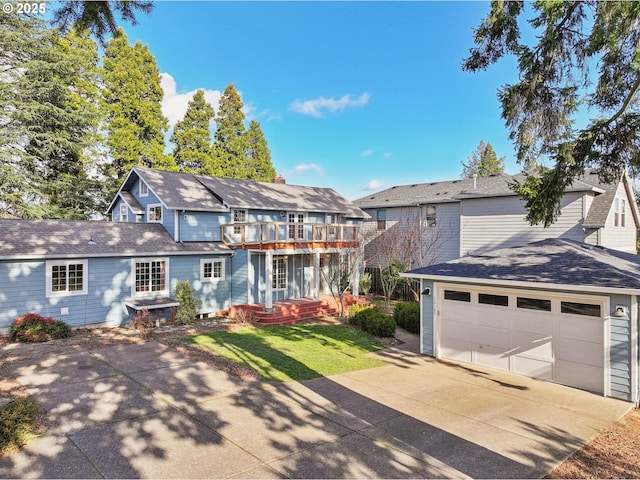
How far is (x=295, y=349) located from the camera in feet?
39.9

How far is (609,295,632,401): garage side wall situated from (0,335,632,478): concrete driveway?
1.34ft

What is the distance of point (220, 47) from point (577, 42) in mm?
13902

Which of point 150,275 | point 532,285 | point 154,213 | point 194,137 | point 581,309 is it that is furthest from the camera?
point 194,137

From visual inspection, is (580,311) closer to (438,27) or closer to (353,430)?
(353,430)

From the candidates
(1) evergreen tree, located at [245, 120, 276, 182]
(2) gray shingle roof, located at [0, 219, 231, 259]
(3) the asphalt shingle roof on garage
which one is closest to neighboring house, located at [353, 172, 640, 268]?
(3) the asphalt shingle roof on garage

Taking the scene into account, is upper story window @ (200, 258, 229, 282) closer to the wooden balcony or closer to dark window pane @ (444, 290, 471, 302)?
the wooden balcony

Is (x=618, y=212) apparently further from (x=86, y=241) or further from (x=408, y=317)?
(x=86, y=241)

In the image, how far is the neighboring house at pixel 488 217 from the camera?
1717 cm

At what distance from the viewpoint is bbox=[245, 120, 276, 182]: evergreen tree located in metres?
37.2

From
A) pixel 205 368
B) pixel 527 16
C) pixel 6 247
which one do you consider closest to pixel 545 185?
pixel 527 16

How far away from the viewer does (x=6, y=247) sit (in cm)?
1315

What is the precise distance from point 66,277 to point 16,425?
970cm

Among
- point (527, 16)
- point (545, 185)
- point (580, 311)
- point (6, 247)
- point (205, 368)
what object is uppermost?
point (527, 16)

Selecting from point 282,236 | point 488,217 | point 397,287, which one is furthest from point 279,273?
point 488,217
